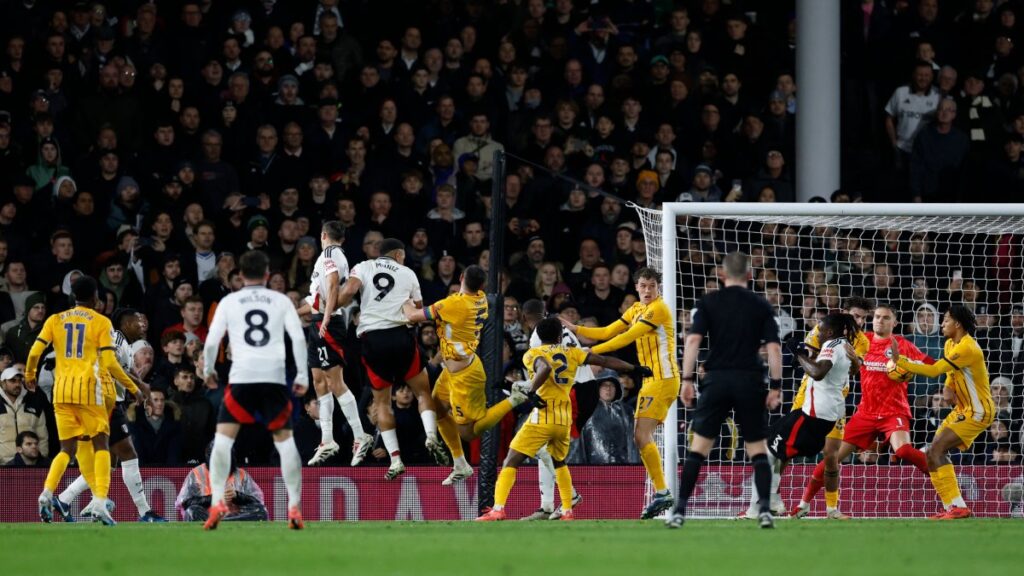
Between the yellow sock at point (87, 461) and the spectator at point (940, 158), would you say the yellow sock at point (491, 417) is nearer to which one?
the yellow sock at point (87, 461)

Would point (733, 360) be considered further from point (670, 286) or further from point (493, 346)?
point (493, 346)

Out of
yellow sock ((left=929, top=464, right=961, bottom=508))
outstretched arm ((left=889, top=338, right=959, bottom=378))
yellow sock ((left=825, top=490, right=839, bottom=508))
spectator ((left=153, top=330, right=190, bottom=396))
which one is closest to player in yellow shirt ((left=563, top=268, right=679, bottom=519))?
yellow sock ((left=825, top=490, right=839, bottom=508))

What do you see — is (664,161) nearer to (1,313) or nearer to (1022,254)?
(1022,254)

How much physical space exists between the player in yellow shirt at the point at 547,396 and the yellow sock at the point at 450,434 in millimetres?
583

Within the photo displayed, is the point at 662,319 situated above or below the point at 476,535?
above

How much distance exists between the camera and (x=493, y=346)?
15953 millimetres

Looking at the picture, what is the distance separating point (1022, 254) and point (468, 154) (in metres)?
7.15

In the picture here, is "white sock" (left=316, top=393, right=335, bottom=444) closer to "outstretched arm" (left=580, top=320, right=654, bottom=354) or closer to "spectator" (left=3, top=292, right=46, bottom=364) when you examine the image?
"outstretched arm" (left=580, top=320, right=654, bottom=354)

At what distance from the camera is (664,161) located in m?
20.3

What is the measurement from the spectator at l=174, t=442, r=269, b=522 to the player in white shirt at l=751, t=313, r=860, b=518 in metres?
5.20

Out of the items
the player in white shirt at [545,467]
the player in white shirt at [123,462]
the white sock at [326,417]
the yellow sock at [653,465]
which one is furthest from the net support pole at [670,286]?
the player in white shirt at [123,462]

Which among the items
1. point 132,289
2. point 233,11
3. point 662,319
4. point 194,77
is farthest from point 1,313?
point 662,319

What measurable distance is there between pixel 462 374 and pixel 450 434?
1.97 feet

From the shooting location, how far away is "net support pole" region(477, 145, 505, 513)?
15.8m
